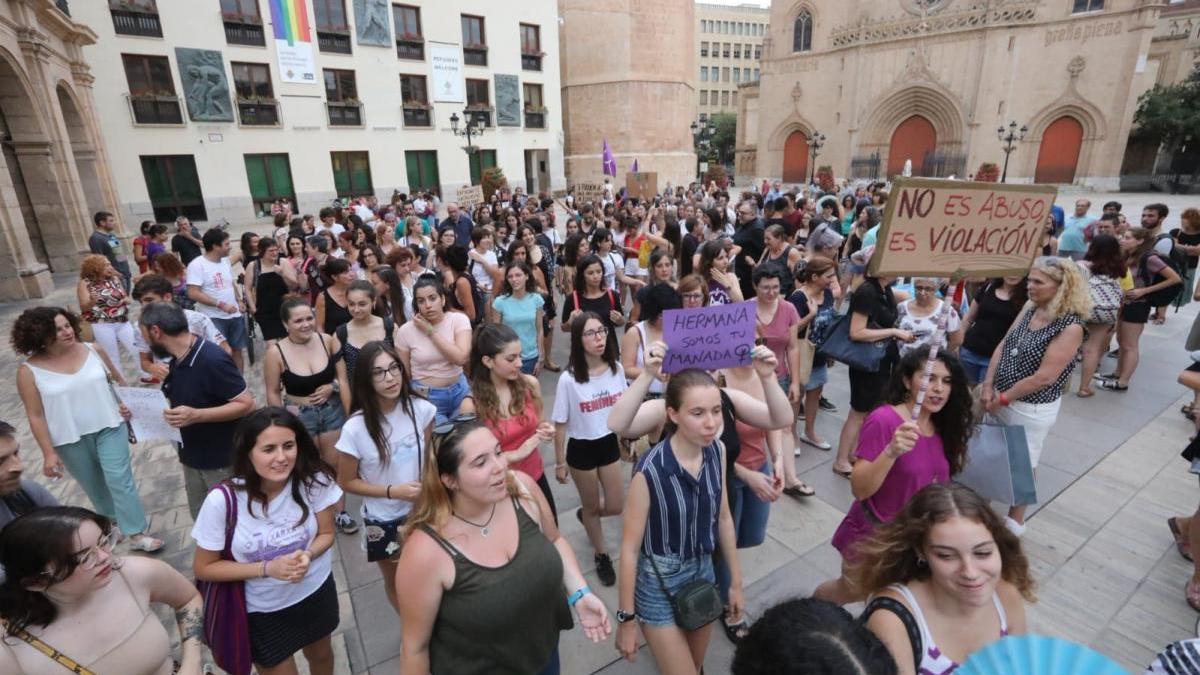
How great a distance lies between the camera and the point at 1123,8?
26.7 metres

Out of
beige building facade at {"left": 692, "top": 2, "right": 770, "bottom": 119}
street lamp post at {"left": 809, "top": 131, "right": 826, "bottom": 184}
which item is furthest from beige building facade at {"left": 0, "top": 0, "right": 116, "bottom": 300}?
beige building facade at {"left": 692, "top": 2, "right": 770, "bottom": 119}

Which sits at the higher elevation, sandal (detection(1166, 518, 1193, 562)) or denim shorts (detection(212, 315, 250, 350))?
denim shorts (detection(212, 315, 250, 350))

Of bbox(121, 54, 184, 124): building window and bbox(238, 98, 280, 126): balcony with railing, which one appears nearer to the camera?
bbox(121, 54, 184, 124): building window

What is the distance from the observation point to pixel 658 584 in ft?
7.57

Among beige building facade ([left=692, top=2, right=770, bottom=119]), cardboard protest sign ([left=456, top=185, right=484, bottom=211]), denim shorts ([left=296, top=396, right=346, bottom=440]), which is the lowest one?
denim shorts ([left=296, top=396, right=346, bottom=440])

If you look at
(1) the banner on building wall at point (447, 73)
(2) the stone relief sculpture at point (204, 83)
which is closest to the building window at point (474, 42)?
(1) the banner on building wall at point (447, 73)

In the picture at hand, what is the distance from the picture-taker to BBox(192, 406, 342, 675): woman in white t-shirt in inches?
86.2

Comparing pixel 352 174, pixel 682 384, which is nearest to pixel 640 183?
pixel 352 174

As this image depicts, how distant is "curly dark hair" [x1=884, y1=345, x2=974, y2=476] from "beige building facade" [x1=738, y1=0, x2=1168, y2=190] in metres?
34.4

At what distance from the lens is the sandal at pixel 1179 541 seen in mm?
3672

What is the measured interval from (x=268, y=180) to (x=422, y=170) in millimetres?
6980

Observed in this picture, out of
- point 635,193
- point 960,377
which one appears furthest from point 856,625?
point 635,193

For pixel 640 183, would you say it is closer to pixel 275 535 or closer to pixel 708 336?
pixel 708 336

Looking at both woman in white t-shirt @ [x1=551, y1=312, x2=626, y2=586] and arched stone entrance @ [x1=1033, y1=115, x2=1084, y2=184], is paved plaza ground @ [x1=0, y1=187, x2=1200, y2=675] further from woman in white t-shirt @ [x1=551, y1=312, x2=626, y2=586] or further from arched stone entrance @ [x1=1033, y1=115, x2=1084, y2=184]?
arched stone entrance @ [x1=1033, y1=115, x2=1084, y2=184]
